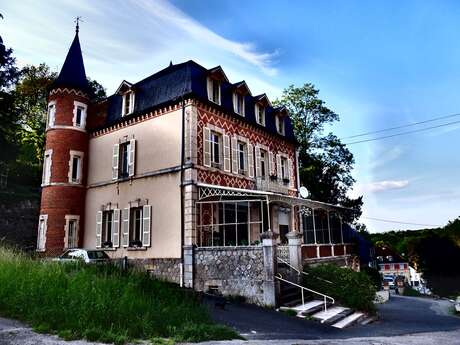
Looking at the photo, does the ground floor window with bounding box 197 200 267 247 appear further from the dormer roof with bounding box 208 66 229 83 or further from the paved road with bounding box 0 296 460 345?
the dormer roof with bounding box 208 66 229 83

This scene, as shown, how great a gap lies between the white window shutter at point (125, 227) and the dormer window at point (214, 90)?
21.3ft

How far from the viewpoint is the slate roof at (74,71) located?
63.4ft

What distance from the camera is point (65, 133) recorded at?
18922mm

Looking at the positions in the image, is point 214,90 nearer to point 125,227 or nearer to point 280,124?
point 280,124

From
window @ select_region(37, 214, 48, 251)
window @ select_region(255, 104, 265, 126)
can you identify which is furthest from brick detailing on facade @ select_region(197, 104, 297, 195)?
window @ select_region(37, 214, 48, 251)

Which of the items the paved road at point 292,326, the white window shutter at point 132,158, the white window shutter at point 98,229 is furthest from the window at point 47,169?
the paved road at point 292,326

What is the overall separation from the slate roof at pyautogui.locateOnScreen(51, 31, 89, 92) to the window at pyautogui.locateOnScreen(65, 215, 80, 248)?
271 inches

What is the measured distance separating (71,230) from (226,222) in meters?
8.03

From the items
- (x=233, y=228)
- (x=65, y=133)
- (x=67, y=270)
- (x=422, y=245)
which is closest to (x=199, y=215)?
(x=233, y=228)

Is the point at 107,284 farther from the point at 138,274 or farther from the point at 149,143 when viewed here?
the point at 149,143

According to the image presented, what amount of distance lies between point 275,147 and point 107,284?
14.0 meters

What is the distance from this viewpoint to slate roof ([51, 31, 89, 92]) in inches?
760

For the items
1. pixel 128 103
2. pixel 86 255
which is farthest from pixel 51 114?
pixel 86 255

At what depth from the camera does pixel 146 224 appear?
15.8m
